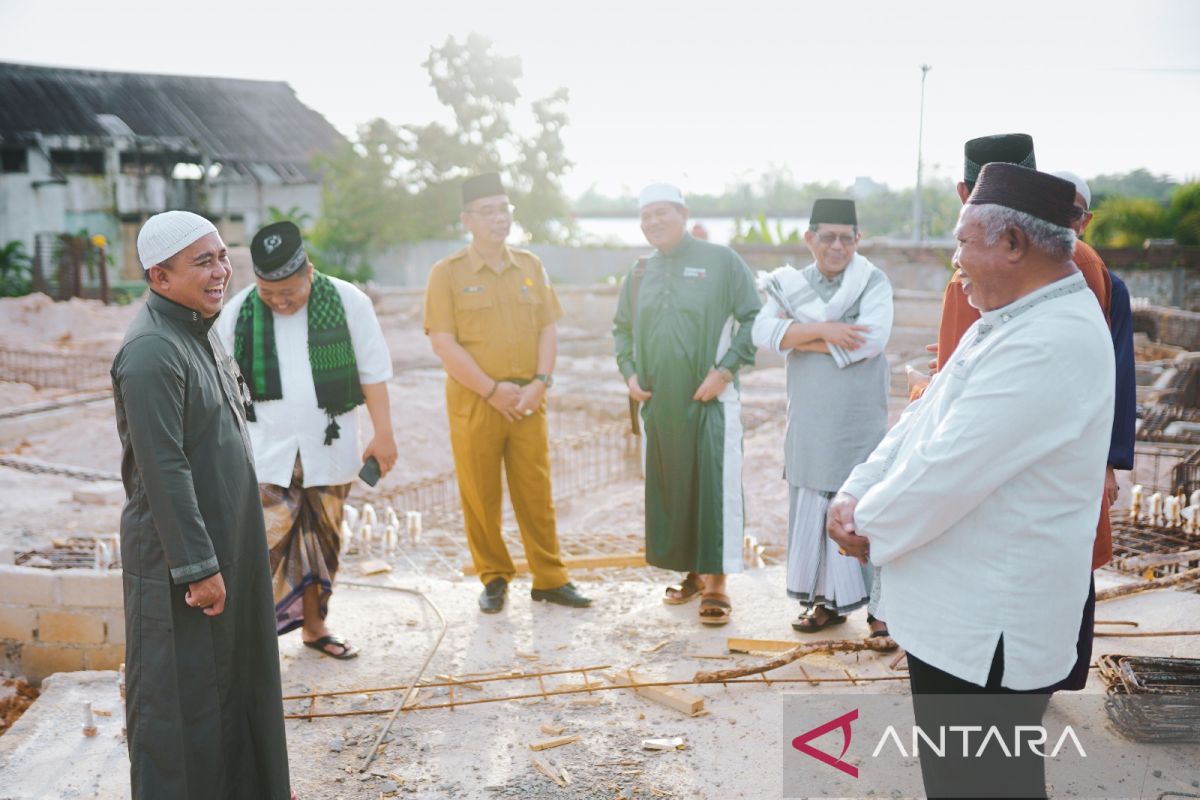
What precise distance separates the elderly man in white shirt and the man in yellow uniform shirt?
3031 millimetres

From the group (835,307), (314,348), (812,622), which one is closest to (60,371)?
(314,348)

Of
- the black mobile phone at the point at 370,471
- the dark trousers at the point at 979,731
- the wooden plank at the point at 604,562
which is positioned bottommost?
the wooden plank at the point at 604,562

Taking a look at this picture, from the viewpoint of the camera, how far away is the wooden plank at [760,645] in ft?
14.9

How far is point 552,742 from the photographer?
12.4 feet

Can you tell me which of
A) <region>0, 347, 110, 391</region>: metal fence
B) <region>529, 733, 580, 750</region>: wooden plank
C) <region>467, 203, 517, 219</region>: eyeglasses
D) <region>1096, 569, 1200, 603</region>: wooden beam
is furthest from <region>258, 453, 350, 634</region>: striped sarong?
<region>0, 347, 110, 391</region>: metal fence

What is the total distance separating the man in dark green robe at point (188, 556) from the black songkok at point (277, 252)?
1181 millimetres

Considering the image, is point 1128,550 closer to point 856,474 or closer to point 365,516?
point 856,474

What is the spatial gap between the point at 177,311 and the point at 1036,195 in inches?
92.6

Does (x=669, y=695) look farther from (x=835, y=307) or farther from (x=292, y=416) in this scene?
(x=292, y=416)

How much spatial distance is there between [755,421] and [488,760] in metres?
8.30

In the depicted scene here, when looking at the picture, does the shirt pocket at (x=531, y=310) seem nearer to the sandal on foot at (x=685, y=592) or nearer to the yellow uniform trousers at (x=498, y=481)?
the yellow uniform trousers at (x=498, y=481)

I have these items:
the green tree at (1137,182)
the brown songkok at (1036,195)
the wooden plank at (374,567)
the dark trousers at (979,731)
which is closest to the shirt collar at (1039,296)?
the brown songkok at (1036,195)

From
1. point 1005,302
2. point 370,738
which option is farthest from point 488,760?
point 1005,302

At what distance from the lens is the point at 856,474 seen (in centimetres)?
260
